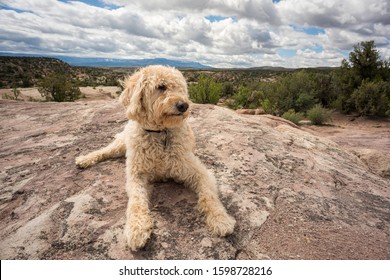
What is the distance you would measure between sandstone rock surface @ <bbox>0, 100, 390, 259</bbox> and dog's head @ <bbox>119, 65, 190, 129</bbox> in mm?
950

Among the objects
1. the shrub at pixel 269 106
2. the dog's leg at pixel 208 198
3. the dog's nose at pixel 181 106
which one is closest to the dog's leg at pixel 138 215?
the dog's leg at pixel 208 198

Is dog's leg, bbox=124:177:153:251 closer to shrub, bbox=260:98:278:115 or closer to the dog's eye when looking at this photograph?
the dog's eye

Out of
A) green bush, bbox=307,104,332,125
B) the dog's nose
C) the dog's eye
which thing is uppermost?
the dog's eye

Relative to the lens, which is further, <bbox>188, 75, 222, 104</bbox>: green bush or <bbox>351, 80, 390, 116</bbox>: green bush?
<bbox>351, 80, 390, 116</bbox>: green bush

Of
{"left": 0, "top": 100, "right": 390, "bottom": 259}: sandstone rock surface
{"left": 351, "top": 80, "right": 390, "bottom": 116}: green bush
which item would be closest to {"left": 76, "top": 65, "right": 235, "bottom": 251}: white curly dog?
{"left": 0, "top": 100, "right": 390, "bottom": 259}: sandstone rock surface

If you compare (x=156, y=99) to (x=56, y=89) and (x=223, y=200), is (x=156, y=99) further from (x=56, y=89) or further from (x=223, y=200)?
(x=56, y=89)

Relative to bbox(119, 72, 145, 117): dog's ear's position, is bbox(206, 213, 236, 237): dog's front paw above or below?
below

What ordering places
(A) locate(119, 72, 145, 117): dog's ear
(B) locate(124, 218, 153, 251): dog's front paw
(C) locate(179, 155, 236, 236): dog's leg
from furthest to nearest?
(A) locate(119, 72, 145, 117): dog's ear < (C) locate(179, 155, 236, 236): dog's leg < (B) locate(124, 218, 153, 251): dog's front paw

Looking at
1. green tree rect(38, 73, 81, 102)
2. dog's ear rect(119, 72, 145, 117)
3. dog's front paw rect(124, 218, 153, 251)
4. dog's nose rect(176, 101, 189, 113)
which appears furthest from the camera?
green tree rect(38, 73, 81, 102)

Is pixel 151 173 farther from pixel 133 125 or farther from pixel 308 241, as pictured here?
pixel 308 241

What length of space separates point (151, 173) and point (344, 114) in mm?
21763

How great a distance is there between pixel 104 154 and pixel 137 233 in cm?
234

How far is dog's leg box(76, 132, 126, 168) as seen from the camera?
4168mm

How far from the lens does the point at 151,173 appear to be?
3.49 metres
